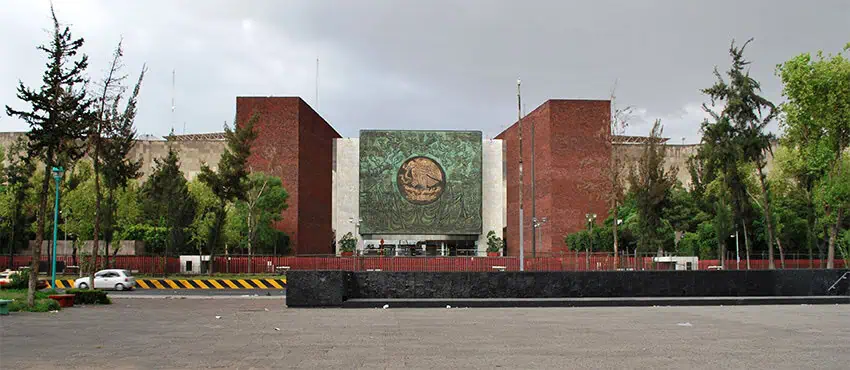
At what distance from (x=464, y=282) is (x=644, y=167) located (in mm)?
30806

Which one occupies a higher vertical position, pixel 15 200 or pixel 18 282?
pixel 15 200

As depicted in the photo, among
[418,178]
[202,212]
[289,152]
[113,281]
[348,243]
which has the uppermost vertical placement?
[289,152]

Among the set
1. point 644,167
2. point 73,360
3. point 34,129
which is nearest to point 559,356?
point 73,360

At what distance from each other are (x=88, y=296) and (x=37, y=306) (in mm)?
3410

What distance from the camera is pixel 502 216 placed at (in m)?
71.8

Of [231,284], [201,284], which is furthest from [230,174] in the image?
[201,284]

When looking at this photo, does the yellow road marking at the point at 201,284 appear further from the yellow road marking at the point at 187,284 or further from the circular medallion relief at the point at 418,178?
the circular medallion relief at the point at 418,178

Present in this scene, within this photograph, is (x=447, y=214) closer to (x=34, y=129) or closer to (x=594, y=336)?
(x=34, y=129)

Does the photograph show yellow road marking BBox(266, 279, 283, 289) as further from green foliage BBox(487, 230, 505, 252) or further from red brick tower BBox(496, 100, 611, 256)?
green foliage BBox(487, 230, 505, 252)

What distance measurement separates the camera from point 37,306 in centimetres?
1652

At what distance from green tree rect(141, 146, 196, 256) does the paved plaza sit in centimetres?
2812

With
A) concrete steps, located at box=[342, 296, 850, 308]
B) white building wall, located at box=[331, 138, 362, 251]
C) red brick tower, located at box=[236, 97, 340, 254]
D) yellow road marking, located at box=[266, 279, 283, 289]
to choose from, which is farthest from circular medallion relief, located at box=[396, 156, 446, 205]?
concrete steps, located at box=[342, 296, 850, 308]

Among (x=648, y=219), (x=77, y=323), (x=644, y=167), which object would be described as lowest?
(x=77, y=323)

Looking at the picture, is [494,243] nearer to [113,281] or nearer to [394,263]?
[394,263]
